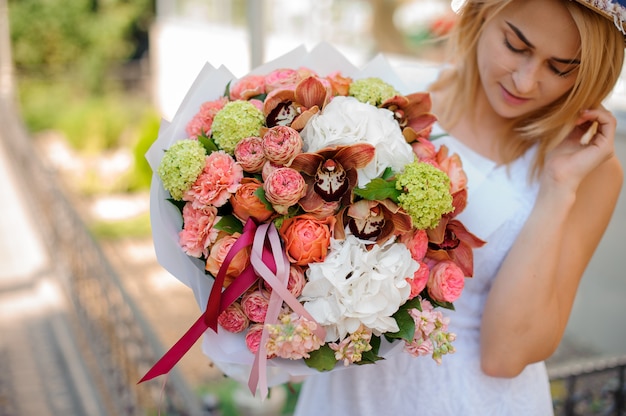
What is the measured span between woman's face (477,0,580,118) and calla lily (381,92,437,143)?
24 cm

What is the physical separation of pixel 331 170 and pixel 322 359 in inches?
13.8

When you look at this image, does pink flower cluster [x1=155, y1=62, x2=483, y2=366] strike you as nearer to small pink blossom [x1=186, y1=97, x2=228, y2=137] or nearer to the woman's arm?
small pink blossom [x1=186, y1=97, x2=228, y2=137]

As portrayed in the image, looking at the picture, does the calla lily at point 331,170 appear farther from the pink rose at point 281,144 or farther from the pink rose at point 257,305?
the pink rose at point 257,305

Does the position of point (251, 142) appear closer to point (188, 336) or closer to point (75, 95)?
point (188, 336)

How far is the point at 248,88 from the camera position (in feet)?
4.57

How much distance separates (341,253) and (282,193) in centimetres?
16

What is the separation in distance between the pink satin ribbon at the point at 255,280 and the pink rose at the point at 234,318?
0.13 ft

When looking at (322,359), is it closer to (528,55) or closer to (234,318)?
(234,318)

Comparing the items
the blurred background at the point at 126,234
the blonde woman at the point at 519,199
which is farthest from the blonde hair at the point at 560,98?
the blurred background at the point at 126,234

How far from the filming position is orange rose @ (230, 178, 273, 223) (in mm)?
1207

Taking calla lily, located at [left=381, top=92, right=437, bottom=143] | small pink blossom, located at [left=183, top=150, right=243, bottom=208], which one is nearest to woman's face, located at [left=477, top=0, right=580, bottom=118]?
calla lily, located at [left=381, top=92, right=437, bottom=143]

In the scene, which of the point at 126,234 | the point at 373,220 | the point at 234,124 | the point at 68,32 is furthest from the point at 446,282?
the point at 68,32

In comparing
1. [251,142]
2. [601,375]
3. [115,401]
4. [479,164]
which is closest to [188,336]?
[251,142]

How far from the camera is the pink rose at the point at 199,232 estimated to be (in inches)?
48.3
